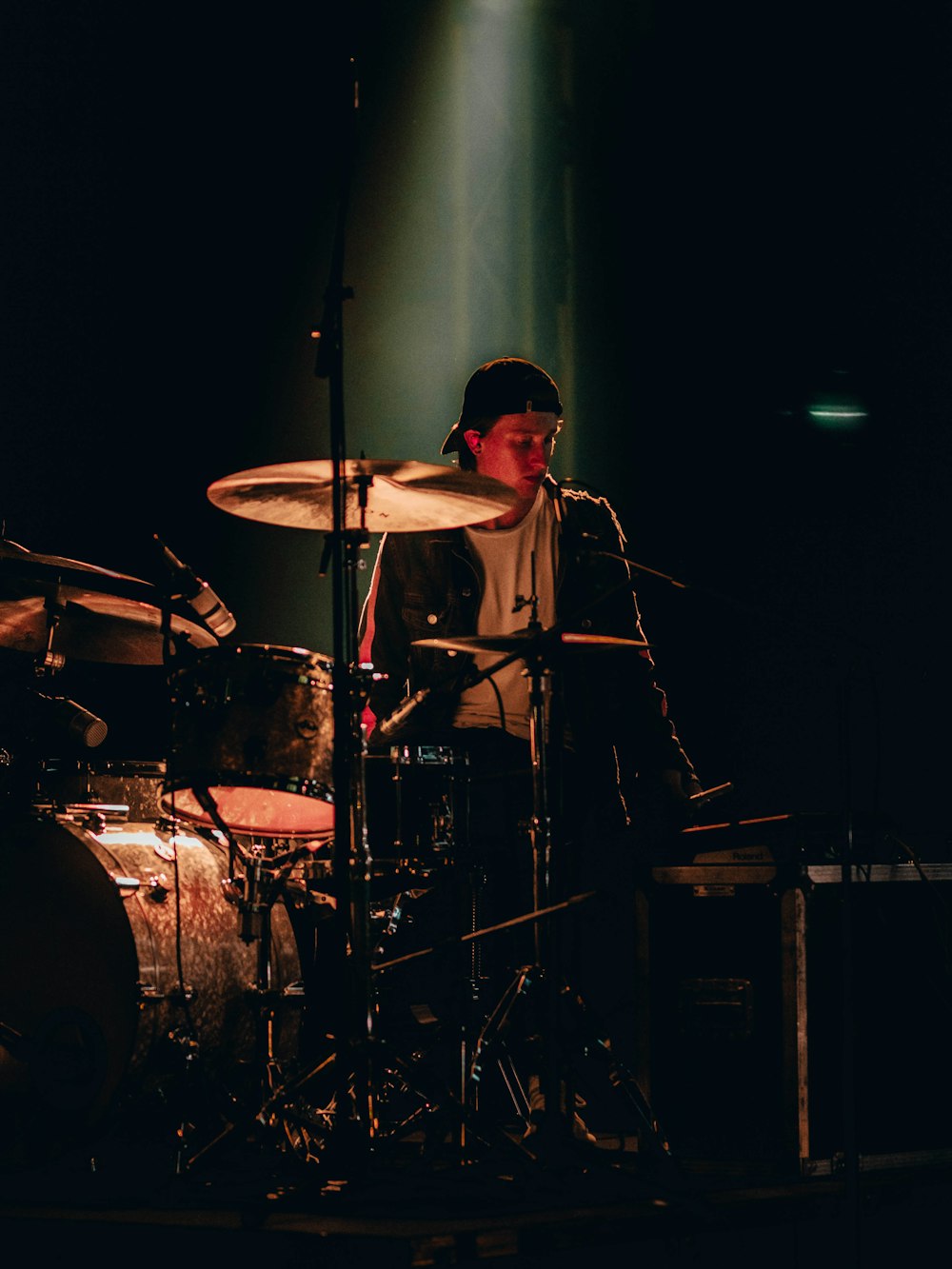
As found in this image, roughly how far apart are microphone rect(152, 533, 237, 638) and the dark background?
5.25 feet

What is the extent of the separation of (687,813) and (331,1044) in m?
1.11

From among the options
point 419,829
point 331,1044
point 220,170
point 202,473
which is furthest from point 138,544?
point 331,1044

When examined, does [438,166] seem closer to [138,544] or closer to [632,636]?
[138,544]

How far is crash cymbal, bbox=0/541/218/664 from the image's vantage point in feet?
11.4

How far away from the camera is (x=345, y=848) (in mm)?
2703

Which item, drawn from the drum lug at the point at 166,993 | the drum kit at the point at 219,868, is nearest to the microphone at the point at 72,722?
the drum kit at the point at 219,868

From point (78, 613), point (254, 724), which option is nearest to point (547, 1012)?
point (254, 724)

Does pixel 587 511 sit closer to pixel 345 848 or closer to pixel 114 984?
pixel 345 848

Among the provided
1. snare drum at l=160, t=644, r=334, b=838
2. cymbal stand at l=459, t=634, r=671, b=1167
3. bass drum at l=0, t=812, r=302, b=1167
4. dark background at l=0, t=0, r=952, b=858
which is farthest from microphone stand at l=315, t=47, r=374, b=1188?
dark background at l=0, t=0, r=952, b=858

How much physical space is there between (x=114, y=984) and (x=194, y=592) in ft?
3.59

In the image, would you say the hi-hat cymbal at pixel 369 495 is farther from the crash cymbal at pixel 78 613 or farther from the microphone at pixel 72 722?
the microphone at pixel 72 722

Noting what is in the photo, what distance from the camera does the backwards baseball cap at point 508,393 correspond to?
3779 mm

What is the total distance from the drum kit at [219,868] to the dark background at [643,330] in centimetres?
96

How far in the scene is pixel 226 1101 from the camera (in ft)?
11.1
